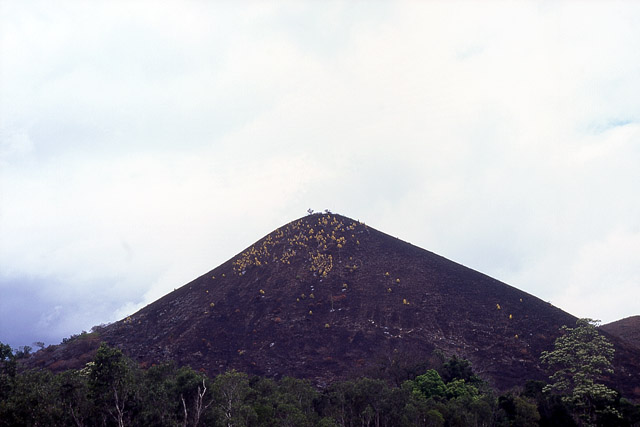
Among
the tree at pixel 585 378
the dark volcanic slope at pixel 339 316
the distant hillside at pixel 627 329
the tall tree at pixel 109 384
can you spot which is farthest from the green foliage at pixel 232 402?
the distant hillside at pixel 627 329

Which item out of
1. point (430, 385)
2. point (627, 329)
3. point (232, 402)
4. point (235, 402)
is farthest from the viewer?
Answer: point (627, 329)

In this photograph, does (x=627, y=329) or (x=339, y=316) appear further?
(x=627, y=329)

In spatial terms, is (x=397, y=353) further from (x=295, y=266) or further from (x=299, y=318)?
(x=295, y=266)

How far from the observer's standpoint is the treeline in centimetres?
2356

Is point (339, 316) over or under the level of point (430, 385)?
over

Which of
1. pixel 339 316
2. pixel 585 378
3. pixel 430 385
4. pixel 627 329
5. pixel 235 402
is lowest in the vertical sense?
pixel 627 329

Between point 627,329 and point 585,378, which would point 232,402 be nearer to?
point 585,378

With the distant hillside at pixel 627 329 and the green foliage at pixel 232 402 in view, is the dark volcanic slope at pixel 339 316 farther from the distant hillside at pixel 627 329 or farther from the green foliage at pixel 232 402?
A: the green foliage at pixel 232 402

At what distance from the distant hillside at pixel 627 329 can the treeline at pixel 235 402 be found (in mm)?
47526

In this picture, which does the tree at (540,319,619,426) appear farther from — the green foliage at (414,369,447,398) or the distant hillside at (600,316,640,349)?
the distant hillside at (600,316,640,349)

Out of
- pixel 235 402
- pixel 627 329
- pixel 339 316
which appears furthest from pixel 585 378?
pixel 627 329

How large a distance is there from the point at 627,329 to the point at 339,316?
59.6 meters

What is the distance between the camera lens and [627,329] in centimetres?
8819

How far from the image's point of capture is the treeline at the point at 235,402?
77.3ft
